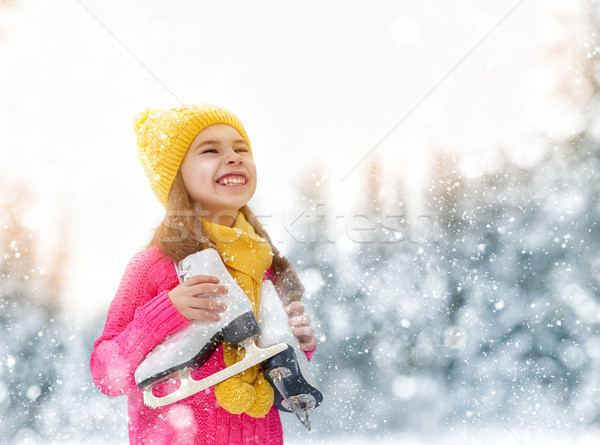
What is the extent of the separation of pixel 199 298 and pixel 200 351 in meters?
0.09

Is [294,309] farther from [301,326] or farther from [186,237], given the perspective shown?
[186,237]

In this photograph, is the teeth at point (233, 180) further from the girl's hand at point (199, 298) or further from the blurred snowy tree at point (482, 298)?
the blurred snowy tree at point (482, 298)

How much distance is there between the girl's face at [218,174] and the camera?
110 cm

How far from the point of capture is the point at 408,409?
1.70 meters

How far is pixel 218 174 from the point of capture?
110 centimetres

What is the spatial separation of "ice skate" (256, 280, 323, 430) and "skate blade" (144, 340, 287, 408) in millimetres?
25

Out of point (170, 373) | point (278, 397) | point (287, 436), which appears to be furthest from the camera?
point (287, 436)

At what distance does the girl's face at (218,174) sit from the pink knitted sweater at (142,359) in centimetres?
15

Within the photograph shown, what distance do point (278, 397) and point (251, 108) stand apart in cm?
98

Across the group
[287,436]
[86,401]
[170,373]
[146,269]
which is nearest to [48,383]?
[86,401]

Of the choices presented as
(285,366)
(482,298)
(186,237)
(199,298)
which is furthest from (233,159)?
(482,298)

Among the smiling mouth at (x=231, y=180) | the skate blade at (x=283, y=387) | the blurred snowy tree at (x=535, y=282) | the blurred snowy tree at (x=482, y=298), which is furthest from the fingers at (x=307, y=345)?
the blurred snowy tree at (x=535, y=282)

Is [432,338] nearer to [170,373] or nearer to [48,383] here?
[170,373]

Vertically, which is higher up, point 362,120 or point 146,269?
point 362,120
